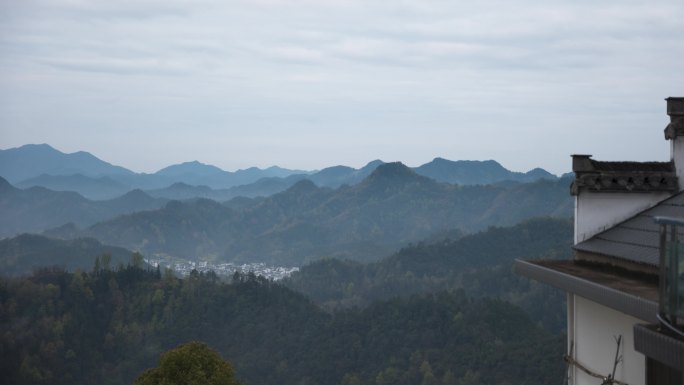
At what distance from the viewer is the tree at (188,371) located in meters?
17.0

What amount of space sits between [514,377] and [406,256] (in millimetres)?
93355

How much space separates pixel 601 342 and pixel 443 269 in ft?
539

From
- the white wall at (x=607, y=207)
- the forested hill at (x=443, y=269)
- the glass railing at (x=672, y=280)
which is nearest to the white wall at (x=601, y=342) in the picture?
the white wall at (x=607, y=207)

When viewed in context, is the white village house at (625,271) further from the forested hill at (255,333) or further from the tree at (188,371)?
the forested hill at (255,333)

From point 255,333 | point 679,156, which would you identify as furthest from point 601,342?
point 255,333

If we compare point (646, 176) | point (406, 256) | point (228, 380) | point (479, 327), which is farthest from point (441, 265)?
point (646, 176)

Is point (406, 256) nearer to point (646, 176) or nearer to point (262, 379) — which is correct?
point (262, 379)

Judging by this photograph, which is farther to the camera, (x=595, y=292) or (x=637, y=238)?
(x=637, y=238)

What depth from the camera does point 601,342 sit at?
16.8ft

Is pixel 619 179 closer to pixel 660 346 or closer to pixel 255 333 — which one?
pixel 660 346

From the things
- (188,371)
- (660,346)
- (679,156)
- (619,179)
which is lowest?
(188,371)

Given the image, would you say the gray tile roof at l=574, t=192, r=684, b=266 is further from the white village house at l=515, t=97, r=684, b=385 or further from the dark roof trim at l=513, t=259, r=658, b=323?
the dark roof trim at l=513, t=259, r=658, b=323

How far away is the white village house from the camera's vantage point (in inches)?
131

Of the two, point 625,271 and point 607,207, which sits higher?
point 607,207
